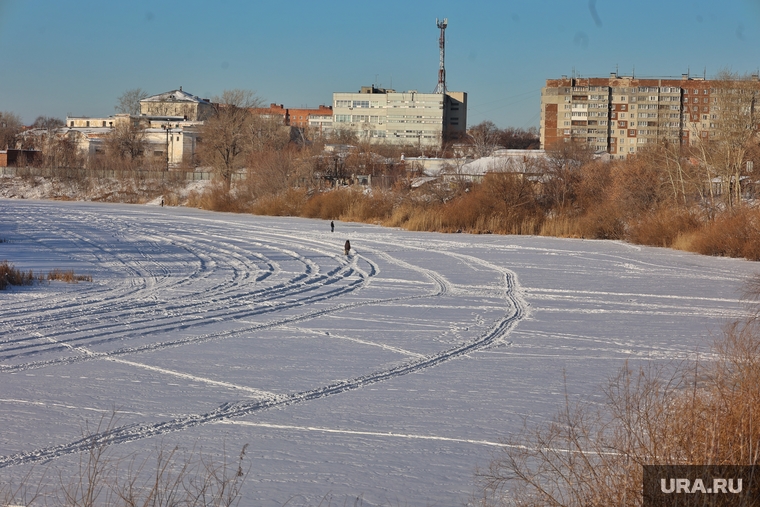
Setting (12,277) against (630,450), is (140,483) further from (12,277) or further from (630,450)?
(12,277)

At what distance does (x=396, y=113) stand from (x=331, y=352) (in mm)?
145135

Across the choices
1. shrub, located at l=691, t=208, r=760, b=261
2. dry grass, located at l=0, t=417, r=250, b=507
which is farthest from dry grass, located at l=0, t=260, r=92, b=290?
shrub, located at l=691, t=208, r=760, b=261

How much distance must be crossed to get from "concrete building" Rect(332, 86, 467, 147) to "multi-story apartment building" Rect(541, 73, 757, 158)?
107 ft

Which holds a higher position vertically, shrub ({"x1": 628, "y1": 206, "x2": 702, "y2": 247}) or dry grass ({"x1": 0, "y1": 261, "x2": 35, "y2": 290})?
shrub ({"x1": 628, "y1": 206, "x2": 702, "y2": 247})

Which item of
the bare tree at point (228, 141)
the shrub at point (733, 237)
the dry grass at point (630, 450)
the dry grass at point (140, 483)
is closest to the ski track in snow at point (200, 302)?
the dry grass at point (140, 483)

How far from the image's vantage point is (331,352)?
1078cm

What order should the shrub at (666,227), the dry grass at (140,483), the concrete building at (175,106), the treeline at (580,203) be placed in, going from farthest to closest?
the concrete building at (175,106)
the shrub at (666,227)
the treeline at (580,203)
the dry grass at (140,483)

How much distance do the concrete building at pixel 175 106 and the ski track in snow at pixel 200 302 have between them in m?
104

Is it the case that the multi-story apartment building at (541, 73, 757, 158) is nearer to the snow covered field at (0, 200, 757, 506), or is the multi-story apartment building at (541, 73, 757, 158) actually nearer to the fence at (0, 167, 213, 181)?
the fence at (0, 167, 213, 181)

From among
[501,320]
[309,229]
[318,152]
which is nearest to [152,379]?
[501,320]

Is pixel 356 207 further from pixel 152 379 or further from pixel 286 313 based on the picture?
pixel 152 379

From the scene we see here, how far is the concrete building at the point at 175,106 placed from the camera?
12975 centimetres

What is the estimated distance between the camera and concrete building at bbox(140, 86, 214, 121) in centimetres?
12975

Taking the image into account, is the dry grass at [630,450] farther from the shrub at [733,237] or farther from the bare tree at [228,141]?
the bare tree at [228,141]
